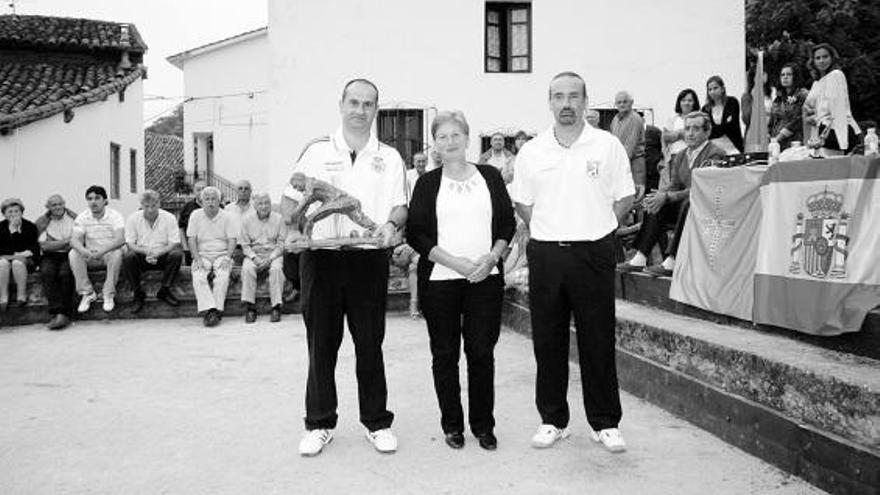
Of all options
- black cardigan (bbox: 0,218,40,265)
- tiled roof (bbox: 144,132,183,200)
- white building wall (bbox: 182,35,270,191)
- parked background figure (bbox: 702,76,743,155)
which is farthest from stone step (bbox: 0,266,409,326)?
tiled roof (bbox: 144,132,183,200)

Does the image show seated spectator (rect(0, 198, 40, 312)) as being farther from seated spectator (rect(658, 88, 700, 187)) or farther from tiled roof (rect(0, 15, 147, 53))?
tiled roof (rect(0, 15, 147, 53))

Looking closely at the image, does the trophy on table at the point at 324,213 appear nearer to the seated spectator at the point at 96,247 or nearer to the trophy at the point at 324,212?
the trophy at the point at 324,212

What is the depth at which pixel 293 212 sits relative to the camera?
4.20m

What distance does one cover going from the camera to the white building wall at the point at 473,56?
15.5 m

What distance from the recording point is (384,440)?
4238mm

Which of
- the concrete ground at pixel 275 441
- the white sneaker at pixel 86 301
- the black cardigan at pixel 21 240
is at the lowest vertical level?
the concrete ground at pixel 275 441

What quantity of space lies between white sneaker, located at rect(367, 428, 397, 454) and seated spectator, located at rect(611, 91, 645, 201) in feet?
16.8

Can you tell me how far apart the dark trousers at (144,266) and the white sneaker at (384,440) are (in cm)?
585

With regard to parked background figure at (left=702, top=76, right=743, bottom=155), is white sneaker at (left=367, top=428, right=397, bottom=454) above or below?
below

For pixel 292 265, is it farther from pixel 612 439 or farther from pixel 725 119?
pixel 725 119

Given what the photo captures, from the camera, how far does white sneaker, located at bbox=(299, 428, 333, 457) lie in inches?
164

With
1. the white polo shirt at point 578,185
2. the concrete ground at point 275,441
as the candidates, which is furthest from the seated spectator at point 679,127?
the white polo shirt at point 578,185

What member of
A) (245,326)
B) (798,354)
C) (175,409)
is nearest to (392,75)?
(245,326)

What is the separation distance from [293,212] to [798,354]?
287 cm
